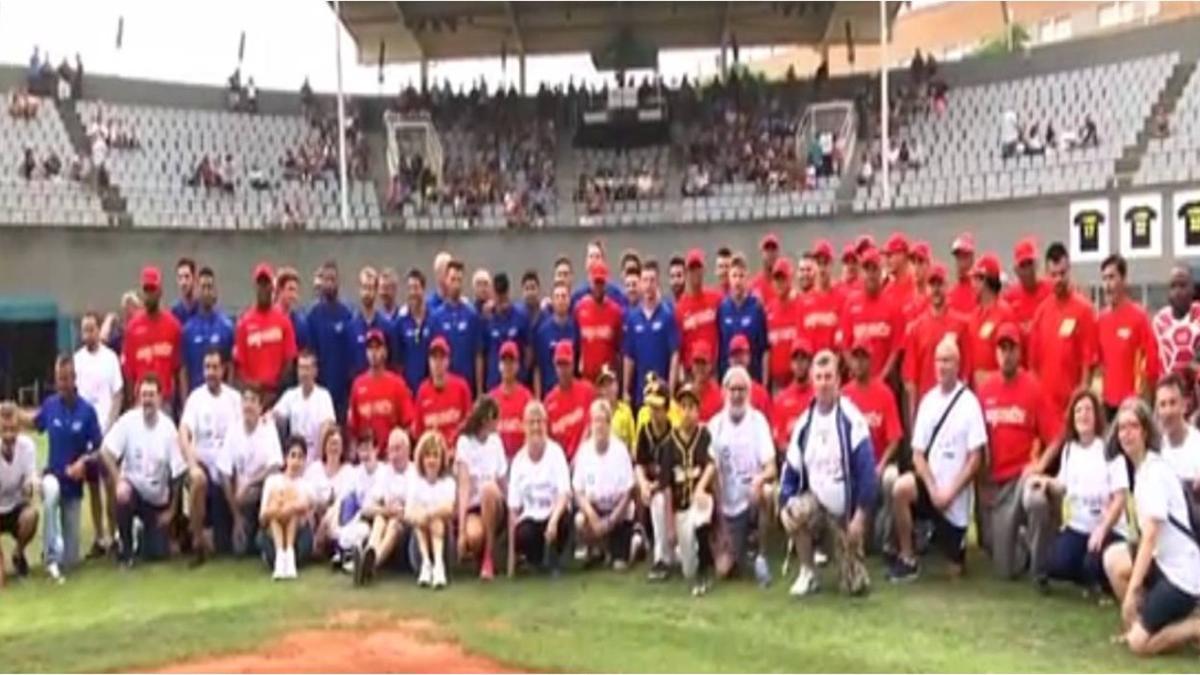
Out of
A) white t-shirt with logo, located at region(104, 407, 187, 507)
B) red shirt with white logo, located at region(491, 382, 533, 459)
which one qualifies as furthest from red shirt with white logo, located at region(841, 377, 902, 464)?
white t-shirt with logo, located at region(104, 407, 187, 507)

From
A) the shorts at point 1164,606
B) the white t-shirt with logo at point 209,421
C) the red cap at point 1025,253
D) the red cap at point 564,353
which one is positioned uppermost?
the red cap at point 1025,253

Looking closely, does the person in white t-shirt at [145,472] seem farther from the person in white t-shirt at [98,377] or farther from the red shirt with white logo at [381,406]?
the red shirt with white logo at [381,406]

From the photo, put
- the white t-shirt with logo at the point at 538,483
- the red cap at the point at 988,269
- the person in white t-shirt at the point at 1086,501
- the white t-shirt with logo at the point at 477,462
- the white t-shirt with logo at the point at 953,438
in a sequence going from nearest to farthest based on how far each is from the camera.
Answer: the person in white t-shirt at the point at 1086,501 → the white t-shirt with logo at the point at 953,438 → the red cap at the point at 988,269 → the white t-shirt with logo at the point at 538,483 → the white t-shirt with logo at the point at 477,462

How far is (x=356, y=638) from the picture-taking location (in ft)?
30.1

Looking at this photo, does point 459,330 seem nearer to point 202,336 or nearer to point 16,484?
point 202,336

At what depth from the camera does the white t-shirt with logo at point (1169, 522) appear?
8.48 meters

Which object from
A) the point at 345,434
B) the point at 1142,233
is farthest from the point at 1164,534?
the point at 1142,233

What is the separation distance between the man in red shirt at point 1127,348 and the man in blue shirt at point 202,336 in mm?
7259

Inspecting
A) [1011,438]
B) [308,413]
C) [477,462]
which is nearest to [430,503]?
[477,462]

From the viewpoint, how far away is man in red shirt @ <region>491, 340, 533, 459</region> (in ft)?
39.2

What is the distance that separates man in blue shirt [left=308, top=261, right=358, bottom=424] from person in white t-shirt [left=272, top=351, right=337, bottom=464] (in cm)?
68

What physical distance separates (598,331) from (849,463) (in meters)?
3.19

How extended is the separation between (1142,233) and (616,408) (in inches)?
770

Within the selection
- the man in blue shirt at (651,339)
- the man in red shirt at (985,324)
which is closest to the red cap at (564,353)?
the man in blue shirt at (651,339)
